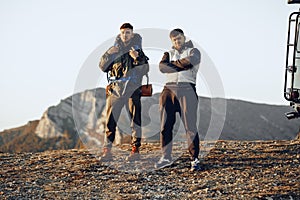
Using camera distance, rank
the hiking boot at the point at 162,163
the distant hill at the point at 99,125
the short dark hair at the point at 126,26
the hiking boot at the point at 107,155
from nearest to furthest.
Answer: the short dark hair at the point at 126,26 < the hiking boot at the point at 162,163 < the hiking boot at the point at 107,155 < the distant hill at the point at 99,125

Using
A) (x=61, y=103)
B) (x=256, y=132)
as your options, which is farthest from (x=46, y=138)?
(x=256, y=132)

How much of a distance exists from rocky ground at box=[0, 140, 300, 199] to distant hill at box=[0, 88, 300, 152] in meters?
1.41

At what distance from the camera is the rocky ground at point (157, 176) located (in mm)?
9469

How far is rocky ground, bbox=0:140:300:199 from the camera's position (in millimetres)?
9469

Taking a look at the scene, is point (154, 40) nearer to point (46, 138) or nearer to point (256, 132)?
point (256, 132)

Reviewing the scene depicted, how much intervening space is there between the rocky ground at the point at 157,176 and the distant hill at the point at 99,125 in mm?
1409

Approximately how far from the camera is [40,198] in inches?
377

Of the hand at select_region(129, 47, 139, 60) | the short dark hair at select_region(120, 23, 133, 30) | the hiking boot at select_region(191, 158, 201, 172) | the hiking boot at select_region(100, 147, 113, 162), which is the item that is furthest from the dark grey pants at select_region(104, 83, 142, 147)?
the hiking boot at select_region(191, 158, 201, 172)

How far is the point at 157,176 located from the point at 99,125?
5243 centimetres

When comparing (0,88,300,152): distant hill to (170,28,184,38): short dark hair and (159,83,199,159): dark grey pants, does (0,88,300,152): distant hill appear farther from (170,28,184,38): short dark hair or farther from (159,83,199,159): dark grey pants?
(170,28,184,38): short dark hair

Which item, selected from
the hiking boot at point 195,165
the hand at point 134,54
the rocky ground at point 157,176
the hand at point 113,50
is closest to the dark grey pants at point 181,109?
the hiking boot at point 195,165

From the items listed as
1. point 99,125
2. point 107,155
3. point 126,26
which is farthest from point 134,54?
point 99,125

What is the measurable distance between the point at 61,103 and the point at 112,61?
78475 mm

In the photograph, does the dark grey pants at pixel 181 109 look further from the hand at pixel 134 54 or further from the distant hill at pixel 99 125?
the hand at pixel 134 54
